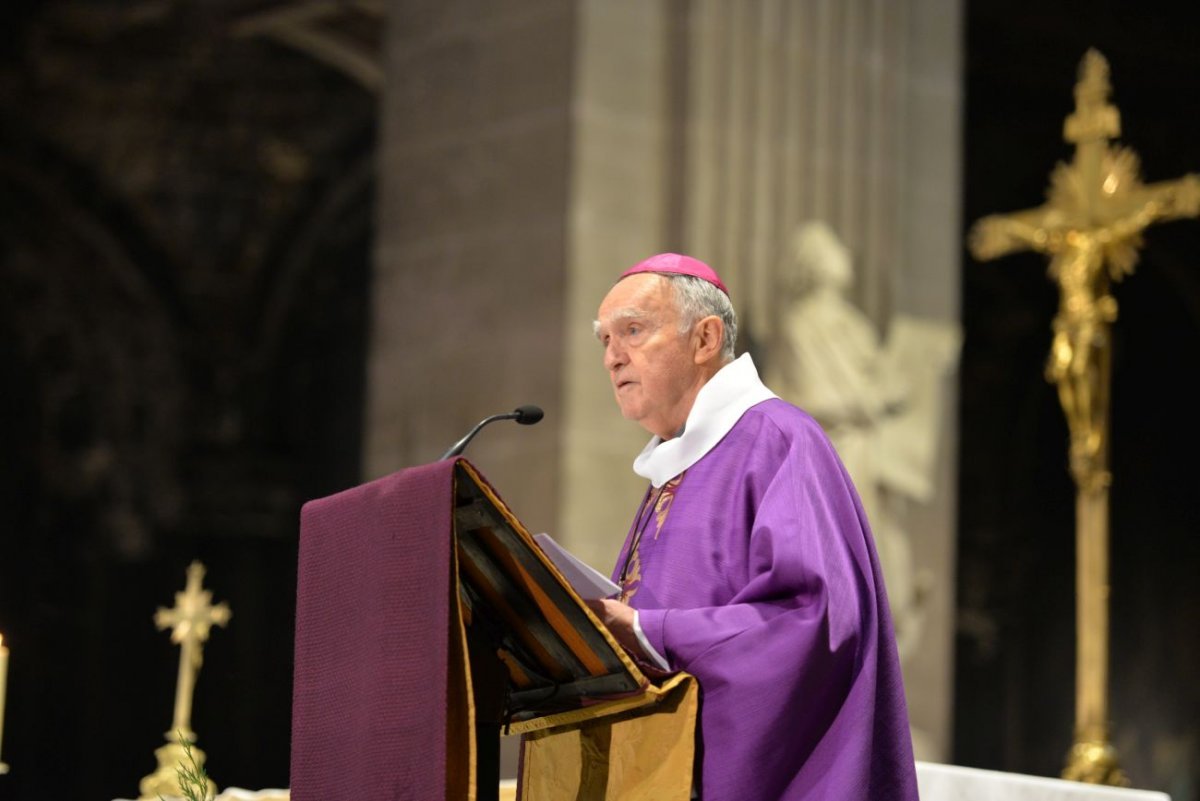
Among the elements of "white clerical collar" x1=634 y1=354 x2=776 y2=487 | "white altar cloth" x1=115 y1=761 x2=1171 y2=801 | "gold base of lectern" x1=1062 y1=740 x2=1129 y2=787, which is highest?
"white clerical collar" x1=634 y1=354 x2=776 y2=487

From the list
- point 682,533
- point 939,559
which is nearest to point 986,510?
point 939,559

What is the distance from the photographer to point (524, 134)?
823 cm

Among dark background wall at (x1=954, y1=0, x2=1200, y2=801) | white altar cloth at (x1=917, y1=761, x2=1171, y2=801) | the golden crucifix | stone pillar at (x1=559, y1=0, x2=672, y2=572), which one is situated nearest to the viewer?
white altar cloth at (x1=917, y1=761, x2=1171, y2=801)

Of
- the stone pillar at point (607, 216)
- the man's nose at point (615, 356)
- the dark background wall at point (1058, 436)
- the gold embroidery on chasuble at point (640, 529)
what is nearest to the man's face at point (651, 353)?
the man's nose at point (615, 356)

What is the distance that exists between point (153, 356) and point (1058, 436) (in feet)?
22.2

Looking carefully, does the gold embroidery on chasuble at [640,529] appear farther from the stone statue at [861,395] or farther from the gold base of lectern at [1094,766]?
the stone statue at [861,395]

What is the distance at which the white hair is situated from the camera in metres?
3.66

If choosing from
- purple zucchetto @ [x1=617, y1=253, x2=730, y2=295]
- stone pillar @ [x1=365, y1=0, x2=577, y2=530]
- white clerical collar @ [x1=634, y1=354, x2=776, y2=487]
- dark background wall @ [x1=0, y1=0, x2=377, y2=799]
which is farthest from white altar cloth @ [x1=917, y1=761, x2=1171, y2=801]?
dark background wall @ [x1=0, y1=0, x2=377, y2=799]

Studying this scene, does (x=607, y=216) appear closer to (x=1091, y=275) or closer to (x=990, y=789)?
(x=1091, y=275)

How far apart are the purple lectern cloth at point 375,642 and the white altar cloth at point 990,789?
1905 millimetres

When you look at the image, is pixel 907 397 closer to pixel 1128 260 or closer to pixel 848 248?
pixel 848 248

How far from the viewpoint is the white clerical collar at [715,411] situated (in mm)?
3584

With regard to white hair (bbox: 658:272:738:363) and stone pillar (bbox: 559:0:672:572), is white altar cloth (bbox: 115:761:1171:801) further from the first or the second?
stone pillar (bbox: 559:0:672:572)

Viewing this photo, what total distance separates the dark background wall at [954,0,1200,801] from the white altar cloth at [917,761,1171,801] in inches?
353
